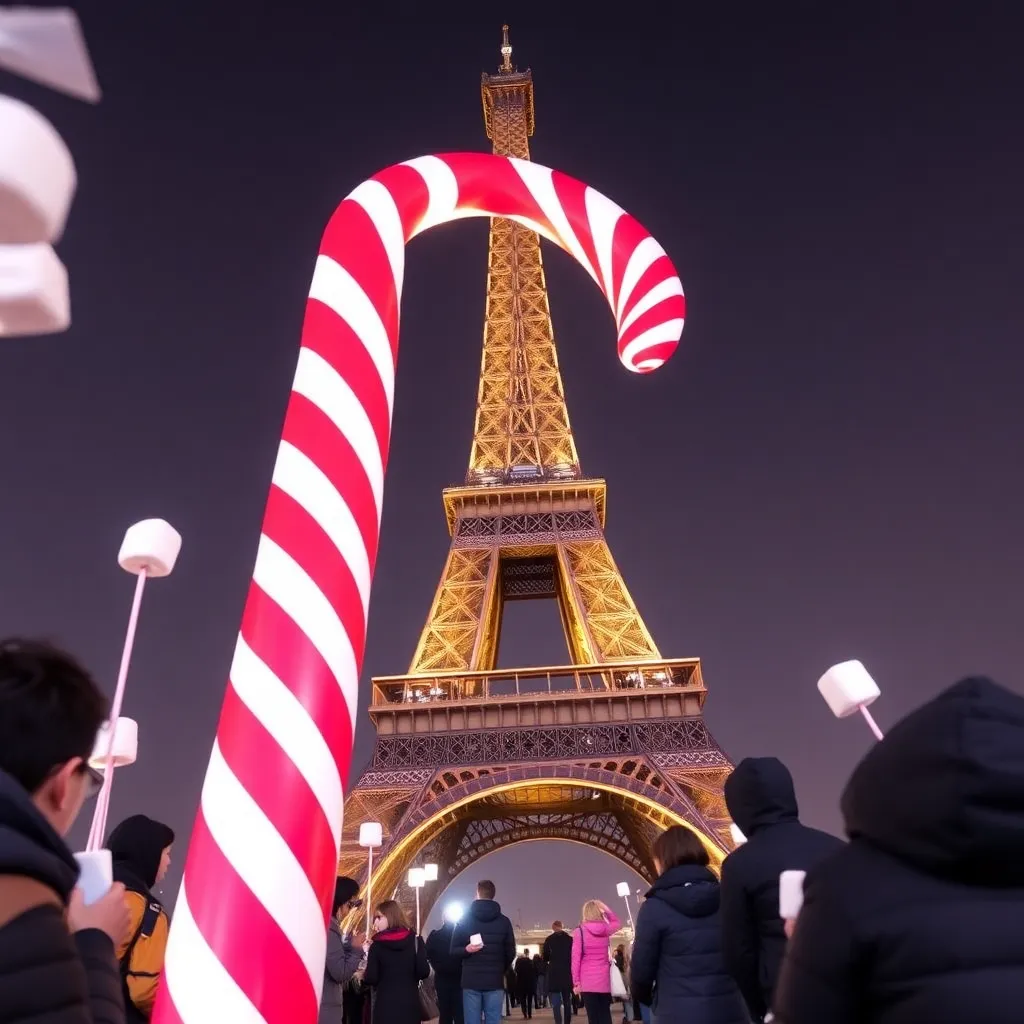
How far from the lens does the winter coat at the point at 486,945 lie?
636cm

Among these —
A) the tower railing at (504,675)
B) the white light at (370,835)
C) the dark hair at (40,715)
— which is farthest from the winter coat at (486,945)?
the tower railing at (504,675)

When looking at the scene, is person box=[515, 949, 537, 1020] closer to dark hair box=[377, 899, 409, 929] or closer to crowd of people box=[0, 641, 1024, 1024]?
dark hair box=[377, 899, 409, 929]

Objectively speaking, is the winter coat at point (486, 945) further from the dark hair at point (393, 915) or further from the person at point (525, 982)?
the person at point (525, 982)

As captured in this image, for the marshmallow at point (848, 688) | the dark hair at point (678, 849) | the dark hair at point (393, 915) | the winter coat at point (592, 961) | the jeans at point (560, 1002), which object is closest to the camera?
the dark hair at point (678, 849)

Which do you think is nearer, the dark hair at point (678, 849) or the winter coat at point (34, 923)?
the winter coat at point (34, 923)

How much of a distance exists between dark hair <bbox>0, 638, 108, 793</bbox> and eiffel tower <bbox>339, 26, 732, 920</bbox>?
1601cm

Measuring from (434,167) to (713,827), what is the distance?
1890 centimetres

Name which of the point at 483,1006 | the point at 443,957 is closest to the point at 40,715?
the point at 483,1006

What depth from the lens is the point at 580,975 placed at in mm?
6938

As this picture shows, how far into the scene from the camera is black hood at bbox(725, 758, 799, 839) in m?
2.83

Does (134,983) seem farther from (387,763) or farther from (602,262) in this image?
(387,763)

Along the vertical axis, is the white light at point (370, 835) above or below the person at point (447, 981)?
above

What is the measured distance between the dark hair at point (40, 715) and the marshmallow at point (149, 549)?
1.17m

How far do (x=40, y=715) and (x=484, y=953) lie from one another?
6018mm
